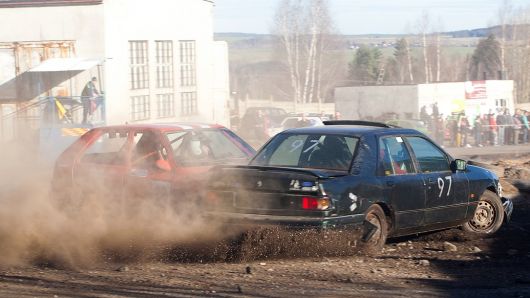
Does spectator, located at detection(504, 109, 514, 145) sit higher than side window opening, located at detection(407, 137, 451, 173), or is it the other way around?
side window opening, located at detection(407, 137, 451, 173)

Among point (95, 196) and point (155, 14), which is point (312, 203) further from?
point (155, 14)

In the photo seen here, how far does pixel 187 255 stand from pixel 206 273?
37.7 inches

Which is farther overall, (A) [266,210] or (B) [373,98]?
(B) [373,98]

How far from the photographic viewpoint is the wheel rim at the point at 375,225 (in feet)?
27.8

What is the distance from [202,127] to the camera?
→ 36.5 ft

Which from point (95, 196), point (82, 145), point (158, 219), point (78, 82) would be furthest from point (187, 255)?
point (78, 82)

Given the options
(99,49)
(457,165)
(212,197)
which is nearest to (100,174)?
(212,197)

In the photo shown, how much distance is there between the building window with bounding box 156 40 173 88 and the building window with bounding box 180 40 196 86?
0.56 m

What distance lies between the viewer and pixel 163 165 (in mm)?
10031

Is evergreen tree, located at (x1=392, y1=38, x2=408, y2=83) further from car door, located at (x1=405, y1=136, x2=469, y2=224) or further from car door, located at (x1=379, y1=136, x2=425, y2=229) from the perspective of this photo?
car door, located at (x1=379, y1=136, x2=425, y2=229)

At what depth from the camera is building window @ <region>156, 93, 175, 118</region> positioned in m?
29.4

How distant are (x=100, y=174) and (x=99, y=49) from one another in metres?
16.1

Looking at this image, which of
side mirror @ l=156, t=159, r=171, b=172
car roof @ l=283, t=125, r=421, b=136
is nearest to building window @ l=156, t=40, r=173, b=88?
side mirror @ l=156, t=159, r=171, b=172

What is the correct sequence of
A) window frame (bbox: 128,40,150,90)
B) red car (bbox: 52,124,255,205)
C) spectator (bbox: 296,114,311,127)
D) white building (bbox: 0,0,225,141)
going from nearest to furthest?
red car (bbox: 52,124,255,205)
white building (bbox: 0,0,225,141)
window frame (bbox: 128,40,150,90)
spectator (bbox: 296,114,311,127)
